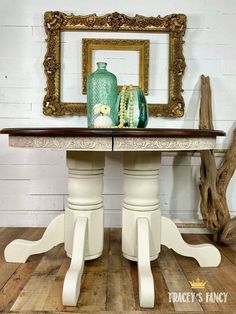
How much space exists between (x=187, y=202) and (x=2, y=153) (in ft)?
3.78

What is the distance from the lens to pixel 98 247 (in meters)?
1.24

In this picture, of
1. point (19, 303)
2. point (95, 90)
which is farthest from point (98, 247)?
point (95, 90)

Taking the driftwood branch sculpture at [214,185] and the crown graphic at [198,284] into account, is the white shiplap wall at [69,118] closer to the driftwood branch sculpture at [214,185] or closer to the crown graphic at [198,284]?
the driftwood branch sculpture at [214,185]

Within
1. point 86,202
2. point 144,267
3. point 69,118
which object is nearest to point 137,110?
point 86,202

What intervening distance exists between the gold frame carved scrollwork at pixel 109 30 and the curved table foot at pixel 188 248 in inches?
28.6

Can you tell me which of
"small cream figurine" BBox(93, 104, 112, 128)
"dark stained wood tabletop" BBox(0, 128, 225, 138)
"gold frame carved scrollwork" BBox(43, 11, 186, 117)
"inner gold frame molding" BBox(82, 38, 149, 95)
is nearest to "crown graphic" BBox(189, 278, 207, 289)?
"dark stained wood tabletop" BBox(0, 128, 225, 138)

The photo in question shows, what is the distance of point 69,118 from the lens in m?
1.77

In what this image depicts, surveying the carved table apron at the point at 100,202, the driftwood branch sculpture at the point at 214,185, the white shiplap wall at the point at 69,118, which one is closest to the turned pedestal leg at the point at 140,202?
the carved table apron at the point at 100,202

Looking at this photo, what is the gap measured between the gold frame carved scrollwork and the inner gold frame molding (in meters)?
0.07

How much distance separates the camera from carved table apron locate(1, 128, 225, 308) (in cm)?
94

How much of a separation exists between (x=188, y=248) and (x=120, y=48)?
1.15m

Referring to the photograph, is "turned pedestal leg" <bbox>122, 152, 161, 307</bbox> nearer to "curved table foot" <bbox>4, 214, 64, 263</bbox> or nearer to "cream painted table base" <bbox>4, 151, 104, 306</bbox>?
"cream painted table base" <bbox>4, 151, 104, 306</bbox>

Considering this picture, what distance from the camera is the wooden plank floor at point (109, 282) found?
0.93 m

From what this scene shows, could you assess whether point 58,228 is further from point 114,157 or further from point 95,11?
point 95,11
